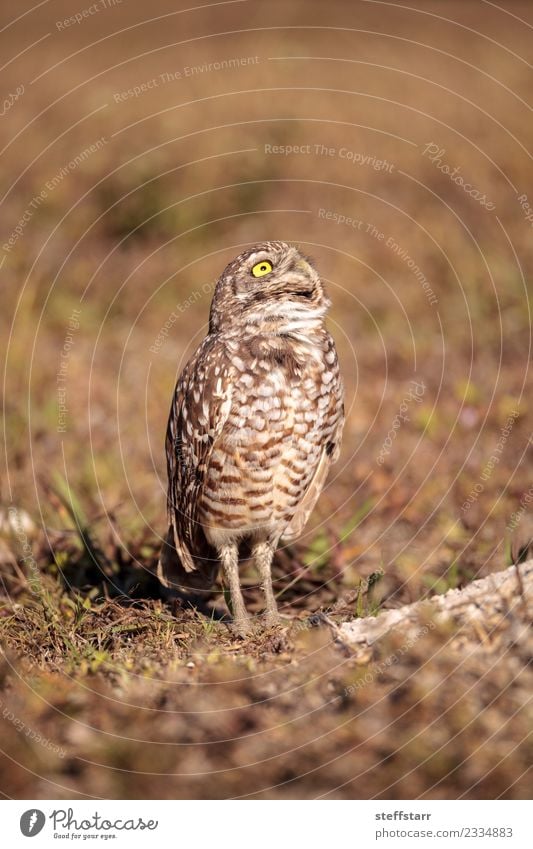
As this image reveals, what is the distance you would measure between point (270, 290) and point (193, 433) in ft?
2.68

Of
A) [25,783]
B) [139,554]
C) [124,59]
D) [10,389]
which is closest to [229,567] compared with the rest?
[139,554]

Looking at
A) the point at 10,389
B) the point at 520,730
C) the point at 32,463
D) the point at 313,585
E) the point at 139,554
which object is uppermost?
the point at 10,389

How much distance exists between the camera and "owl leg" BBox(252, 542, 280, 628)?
4.62m

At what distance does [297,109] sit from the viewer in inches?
430

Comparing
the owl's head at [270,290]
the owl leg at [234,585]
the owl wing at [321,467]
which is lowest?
the owl leg at [234,585]

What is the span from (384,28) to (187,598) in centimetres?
1063

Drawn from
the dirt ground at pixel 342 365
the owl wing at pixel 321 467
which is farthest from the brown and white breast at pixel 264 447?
the dirt ground at pixel 342 365

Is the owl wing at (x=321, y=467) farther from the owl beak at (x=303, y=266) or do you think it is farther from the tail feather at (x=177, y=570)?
the owl beak at (x=303, y=266)

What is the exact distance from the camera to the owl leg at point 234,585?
4.50m

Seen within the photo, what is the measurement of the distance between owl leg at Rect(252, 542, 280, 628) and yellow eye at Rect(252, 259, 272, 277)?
145 cm

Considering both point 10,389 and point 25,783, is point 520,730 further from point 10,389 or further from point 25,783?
point 10,389

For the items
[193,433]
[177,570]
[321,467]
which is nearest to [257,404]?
[193,433]

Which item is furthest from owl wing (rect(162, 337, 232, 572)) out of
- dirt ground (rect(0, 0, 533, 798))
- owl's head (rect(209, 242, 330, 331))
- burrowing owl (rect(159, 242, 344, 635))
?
dirt ground (rect(0, 0, 533, 798))
